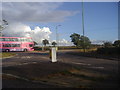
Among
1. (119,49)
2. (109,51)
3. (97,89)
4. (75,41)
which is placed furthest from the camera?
(75,41)

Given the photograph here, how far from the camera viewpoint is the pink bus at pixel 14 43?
46434mm

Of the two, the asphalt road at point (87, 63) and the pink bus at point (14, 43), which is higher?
the pink bus at point (14, 43)

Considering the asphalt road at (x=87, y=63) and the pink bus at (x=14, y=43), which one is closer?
the asphalt road at (x=87, y=63)

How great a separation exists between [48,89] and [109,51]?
77.3 ft

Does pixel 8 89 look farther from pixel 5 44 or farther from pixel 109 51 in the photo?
pixel 5 44

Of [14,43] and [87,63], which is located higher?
[14,43]

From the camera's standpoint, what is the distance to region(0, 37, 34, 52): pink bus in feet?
152

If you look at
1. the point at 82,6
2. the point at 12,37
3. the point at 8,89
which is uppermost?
the point at 82,6

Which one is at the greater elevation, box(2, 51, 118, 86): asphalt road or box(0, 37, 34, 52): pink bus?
box(0, 37, 34, 52): pink bus

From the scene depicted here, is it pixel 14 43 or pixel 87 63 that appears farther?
pixel 14 43

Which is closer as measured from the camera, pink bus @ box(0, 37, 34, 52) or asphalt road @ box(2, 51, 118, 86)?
asphalt road @ box(2, 51, 118, 86)

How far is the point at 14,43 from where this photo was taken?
154 ft

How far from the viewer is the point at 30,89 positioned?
6.82 m

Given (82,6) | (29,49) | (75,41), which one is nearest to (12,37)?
(29,49)
